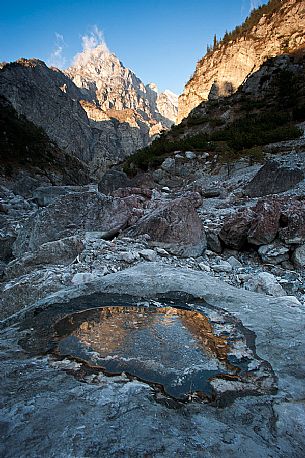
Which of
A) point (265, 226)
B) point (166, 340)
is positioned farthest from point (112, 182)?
point (166, 340)

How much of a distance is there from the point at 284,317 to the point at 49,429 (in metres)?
2.09

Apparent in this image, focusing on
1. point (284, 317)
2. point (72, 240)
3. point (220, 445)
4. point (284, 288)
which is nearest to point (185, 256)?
point (284, 288)

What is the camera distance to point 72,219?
6473 mm

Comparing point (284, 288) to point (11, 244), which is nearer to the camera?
point (284, 288)

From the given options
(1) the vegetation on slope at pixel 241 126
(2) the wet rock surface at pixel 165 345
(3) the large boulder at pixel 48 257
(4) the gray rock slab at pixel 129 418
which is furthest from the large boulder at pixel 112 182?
(4) the gray rock slab at pixel 129 418

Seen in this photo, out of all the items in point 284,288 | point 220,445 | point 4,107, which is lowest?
point 284,288

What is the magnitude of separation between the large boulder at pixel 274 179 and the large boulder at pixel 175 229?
14.3ft

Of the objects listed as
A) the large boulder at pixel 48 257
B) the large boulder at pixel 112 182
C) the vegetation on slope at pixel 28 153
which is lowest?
the large boulder at pixel 48 257

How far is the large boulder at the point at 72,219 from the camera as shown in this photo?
6008 millimetres

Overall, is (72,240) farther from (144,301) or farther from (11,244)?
(11,244)

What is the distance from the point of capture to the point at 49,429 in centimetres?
125

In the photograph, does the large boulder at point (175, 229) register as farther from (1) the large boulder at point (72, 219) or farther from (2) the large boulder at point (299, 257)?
(2) the large boulder at point (299, 257)

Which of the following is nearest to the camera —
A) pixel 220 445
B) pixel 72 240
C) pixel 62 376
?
pixel 220 445

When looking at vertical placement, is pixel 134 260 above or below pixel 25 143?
below
